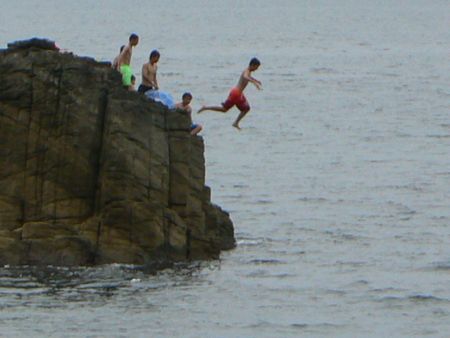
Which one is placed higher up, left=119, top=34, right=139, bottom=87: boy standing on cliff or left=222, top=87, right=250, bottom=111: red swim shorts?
left=119, top=34, right=139, bottom=87: boy standing on cliff

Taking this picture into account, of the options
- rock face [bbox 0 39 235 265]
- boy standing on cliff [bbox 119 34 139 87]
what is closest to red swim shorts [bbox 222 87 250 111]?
boy standing on cliff [bbox 119 34 139 87]

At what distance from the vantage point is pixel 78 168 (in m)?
35.7

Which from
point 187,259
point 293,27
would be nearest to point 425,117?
point 187,259

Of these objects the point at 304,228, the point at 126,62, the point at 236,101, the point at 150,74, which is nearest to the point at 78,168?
the point at 126,62

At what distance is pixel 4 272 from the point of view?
35000 millimetres

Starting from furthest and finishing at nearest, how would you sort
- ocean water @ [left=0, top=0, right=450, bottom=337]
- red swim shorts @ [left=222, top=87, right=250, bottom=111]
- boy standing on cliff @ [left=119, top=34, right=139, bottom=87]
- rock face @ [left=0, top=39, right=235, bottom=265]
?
red swim shorts @ [left=222, top=87, right=250, bottom=111] < boy standing on cliff @ [left=119, top=34, right=139, bottom=87] < rock face @ [left=0, top=39, right=235, bottom=265] < ocean water @ [left=0, top=0, right=450, bottom=337]

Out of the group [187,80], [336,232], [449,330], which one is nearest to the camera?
[449,330]

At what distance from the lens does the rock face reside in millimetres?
35312

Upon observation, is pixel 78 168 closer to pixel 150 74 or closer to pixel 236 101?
pixel 150 74

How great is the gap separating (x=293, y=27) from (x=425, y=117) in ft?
290

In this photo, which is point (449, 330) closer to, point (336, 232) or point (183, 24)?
point (336, 232)

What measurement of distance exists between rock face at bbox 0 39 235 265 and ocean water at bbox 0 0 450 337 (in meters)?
0.59

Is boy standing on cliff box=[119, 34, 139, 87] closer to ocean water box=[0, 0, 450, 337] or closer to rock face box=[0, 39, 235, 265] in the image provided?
rock face box=[0, 39, 235, 265]

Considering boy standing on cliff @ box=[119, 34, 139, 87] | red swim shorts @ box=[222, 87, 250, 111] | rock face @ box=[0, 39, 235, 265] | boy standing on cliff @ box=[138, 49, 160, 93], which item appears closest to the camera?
rock face @ box=[0, 39, 235, 265]
